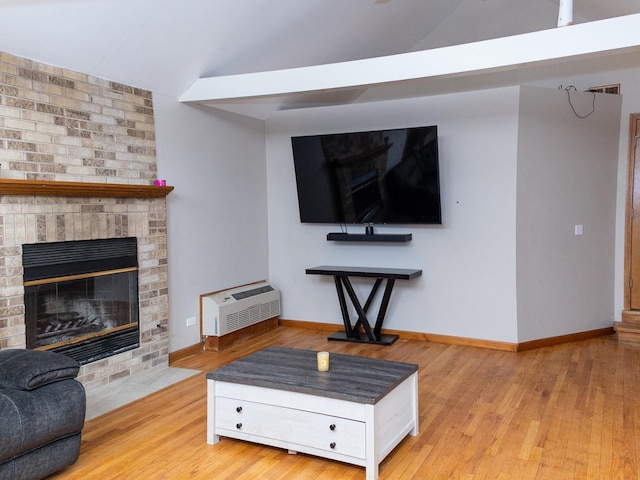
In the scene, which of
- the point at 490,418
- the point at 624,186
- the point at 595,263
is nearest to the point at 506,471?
the point at 490,418

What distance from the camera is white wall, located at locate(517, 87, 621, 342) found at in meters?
4.95

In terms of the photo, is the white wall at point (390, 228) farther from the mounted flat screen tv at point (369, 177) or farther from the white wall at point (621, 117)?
the mounted flat screen tv at point (369, 177)

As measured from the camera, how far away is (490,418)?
11.1 feet

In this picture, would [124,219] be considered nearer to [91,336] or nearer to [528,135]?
[91,336]

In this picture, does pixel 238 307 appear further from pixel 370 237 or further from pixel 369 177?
pixel 369 177

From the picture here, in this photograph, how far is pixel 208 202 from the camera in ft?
16.8

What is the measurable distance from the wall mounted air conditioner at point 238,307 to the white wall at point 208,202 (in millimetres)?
92

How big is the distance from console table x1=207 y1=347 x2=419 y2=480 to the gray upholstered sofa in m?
0.73

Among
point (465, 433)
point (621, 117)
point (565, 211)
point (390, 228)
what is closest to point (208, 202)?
point (390, 228)

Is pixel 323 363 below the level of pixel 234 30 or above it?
below

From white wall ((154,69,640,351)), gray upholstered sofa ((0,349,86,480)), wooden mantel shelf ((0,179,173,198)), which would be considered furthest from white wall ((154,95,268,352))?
gray upholstered sofa ((0,349,86,480))

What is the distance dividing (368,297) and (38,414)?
3577mm

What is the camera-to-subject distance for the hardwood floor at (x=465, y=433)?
275cm

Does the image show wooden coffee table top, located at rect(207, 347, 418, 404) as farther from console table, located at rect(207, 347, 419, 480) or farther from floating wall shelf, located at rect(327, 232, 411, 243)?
floating wall shelf, located at rect(327, 232, 411, 243)
